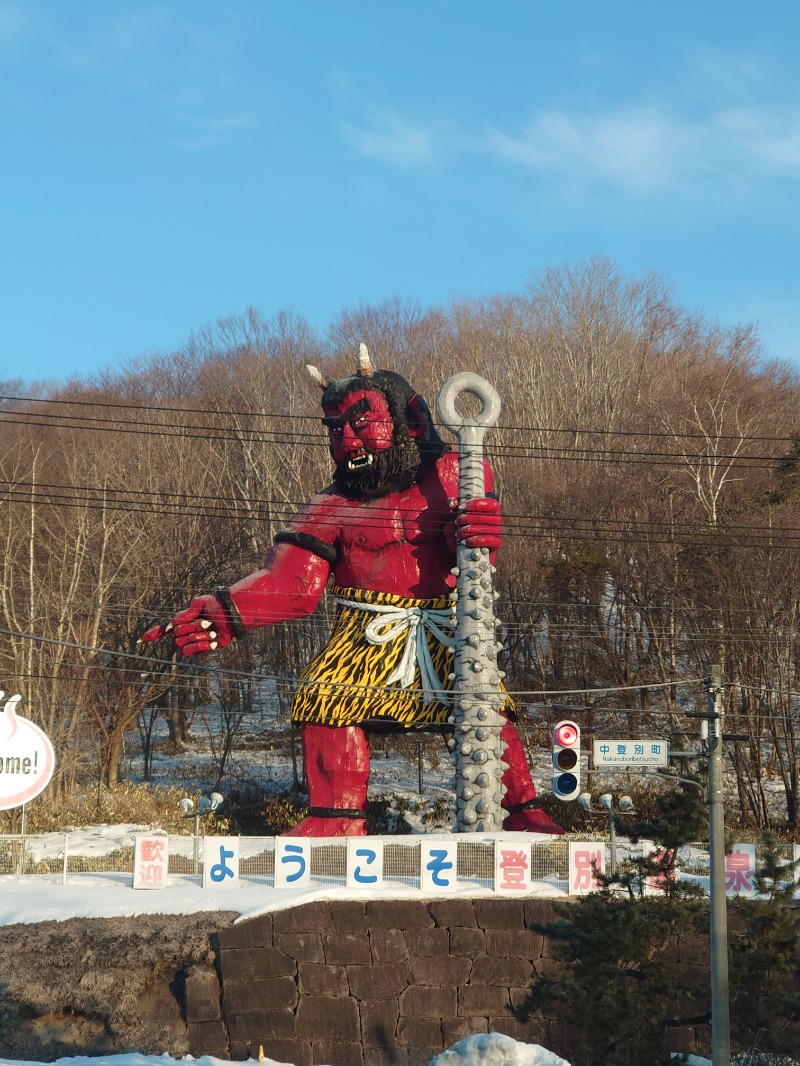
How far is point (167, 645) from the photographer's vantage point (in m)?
34.8

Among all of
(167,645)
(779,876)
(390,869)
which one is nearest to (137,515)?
(167,645)

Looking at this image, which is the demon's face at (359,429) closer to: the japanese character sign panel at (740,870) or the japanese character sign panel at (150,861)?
the japanese character sign panel at (150,861)

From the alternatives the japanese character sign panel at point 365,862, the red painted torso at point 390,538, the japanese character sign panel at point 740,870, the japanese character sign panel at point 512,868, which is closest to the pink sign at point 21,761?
the red painted torso at point 390,538

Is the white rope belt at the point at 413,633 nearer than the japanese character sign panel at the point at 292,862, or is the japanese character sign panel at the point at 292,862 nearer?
the japanese character sign panel at the point at 292,862

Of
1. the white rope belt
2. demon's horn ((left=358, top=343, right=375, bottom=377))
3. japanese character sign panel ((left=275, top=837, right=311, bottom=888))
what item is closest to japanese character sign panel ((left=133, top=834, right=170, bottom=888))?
japanese character sign panel ((left=275, top=837, right=311, bottom=888))

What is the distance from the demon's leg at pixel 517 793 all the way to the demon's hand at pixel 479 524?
2447 mm

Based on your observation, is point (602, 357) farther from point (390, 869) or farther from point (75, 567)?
point (390, 869)

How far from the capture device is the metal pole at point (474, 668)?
60.4ft

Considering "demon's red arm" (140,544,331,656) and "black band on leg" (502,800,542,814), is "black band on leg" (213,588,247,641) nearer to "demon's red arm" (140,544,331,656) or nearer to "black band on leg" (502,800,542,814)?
"demon's red arm" (140,544,331,656)

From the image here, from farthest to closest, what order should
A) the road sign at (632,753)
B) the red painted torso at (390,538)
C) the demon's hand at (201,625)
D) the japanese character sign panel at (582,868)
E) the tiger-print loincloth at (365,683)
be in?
the red painted torso at (390,538), the demon's hand at (201,625), the tiger-print loincloth at (365,683), the japanese character sign panel at (582,868), the road sign at (632,753)

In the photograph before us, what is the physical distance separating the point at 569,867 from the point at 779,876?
3.45m

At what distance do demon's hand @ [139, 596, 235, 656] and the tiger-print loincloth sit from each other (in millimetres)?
1383

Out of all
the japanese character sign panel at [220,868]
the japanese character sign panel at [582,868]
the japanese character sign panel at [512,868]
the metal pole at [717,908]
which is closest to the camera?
the metal pole at [717,908]

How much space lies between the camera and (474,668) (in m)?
18.9
